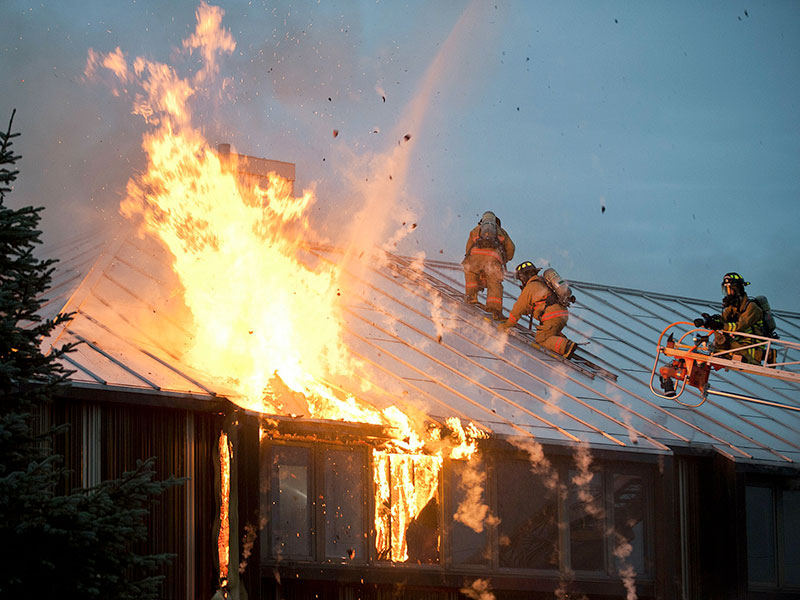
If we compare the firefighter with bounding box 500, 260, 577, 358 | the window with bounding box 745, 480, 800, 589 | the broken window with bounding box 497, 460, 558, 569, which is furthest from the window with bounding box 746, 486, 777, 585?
the firefighter with bounding box 500, 260, 577, 358

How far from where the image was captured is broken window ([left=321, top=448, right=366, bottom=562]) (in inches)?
482

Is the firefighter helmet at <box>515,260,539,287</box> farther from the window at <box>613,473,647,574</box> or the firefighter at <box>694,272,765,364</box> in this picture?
the window at <box>613,473,647,574</box>

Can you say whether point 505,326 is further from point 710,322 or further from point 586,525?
point 586,525

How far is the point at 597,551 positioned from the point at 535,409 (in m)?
2.12

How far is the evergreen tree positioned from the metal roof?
2.28m

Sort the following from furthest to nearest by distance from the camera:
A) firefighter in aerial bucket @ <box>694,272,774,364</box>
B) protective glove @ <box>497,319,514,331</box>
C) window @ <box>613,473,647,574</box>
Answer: protective glove @ <box>497,319,514,331</box> < firefighter in aerial bucket @ <box>694,272,774,364</box> < window @ <box>613,473,647,574</box>

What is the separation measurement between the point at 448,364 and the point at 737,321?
5476 mm

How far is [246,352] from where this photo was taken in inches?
524

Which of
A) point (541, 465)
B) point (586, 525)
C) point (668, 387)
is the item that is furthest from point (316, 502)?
point (668, 387)

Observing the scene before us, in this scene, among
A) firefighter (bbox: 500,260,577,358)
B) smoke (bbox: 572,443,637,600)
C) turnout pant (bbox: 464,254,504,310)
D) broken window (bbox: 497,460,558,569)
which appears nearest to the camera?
broken window (bbox: 497,460,558,569)

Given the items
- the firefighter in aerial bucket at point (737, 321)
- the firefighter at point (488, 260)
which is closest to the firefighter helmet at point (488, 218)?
the firefighter at point (488, 260)

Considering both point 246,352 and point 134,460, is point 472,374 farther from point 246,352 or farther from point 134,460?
point 134,460

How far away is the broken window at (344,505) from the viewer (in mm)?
12242

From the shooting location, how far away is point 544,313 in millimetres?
18156
